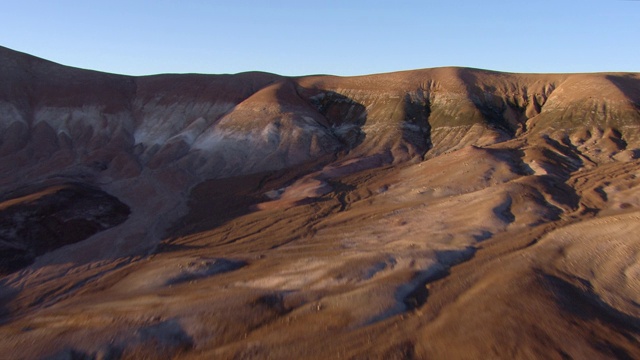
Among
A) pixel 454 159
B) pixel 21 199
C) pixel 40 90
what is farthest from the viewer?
pixel 40 90

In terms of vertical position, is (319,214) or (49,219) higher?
(49,219)

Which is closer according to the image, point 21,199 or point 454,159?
point 21,199

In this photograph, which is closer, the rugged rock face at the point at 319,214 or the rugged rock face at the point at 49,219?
the rugged rock face at the point at 319,214

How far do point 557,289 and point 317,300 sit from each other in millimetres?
9914

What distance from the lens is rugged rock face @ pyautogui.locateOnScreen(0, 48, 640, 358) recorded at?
1814 centimetres

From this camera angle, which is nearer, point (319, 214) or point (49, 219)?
point (49, 219)

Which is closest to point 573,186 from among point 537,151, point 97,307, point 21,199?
point 537,151

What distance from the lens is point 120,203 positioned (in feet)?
133

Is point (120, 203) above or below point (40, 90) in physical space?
below

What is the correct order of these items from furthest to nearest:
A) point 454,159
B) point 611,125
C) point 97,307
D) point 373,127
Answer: point 373,127 → point 611,125 → point 454,159 → point 97,307

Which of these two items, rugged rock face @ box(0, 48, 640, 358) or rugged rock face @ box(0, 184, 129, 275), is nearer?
rugged rock face @ box(0, 48, 640, 358)

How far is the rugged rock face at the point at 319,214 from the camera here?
714 inches

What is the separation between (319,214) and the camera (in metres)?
35.3

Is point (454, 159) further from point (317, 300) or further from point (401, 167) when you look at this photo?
point (317, 300)
